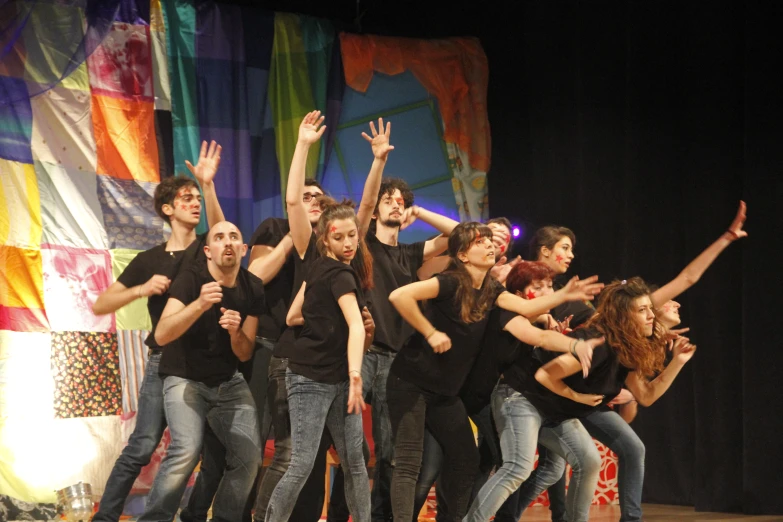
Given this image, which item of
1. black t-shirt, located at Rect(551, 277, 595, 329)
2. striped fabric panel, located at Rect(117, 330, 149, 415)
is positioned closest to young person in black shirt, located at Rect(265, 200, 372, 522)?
black t-shirt, located at Rect(551, 277, 595, 329)

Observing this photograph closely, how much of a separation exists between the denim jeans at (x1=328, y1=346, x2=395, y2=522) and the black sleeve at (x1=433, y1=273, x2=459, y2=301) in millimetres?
443

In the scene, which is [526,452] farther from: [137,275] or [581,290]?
[137,275]

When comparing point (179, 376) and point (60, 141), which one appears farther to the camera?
point (60, 141)

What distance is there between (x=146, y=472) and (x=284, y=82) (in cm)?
282

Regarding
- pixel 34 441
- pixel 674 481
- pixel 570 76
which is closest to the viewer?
pixel 34 441

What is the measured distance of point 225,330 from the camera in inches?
159

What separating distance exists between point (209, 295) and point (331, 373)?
586 millimetres

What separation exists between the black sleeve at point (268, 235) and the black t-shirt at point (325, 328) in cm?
79

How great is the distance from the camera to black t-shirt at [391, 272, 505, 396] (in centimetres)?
400

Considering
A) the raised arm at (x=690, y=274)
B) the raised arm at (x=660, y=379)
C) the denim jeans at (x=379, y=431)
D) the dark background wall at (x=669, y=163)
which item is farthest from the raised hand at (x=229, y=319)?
the dark background wall at (x=669, y=163)

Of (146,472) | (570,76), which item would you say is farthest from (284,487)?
(570,76)

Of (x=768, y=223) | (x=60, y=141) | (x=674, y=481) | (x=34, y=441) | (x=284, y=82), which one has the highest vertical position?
(x=284, y=82)

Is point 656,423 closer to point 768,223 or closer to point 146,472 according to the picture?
point 768,223

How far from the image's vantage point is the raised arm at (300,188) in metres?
4.12
